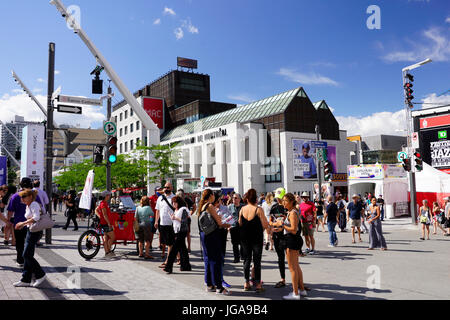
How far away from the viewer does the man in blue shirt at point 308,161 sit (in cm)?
5016

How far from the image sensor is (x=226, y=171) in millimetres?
53812

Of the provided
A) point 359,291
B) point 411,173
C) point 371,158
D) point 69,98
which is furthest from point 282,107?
point 371,158

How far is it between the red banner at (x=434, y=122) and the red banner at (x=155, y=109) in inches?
2075

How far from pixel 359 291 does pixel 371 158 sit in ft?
304

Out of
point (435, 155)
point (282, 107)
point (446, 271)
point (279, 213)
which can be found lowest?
point (446, 271)

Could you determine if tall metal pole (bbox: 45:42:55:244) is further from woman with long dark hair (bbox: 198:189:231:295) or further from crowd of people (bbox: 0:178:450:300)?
woman with long dark hair (bbox: 198:189:231:295)

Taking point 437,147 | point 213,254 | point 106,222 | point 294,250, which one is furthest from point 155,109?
point 294,250

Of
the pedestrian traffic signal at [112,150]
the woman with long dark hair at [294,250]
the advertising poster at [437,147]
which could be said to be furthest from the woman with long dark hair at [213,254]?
the advertising poster at [437,147]

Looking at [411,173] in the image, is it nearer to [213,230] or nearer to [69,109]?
[213,230]

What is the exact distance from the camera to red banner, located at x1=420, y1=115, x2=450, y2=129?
2912 cm

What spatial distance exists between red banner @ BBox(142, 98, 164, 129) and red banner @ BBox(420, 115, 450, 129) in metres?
52.7

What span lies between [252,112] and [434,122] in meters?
28.0
